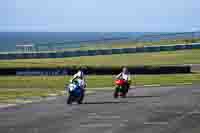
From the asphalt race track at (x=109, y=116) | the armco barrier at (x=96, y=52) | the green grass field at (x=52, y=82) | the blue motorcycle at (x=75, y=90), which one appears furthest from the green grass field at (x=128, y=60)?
the blue motorcycle at (x=75, y=90)

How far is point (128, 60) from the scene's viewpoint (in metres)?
78.6

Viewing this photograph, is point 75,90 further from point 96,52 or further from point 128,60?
point 96,52

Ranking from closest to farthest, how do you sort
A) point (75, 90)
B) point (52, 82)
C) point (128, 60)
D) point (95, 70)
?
point (75, 90) → point (52, 82) → point (95, 70) → point (128, 60)

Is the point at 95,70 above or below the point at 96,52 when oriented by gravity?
below

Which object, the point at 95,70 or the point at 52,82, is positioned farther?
the point at 95,70

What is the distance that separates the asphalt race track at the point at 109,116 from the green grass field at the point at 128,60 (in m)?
36.3

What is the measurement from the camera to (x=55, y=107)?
32031 millimetres

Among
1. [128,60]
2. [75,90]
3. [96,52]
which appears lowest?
[75,90]

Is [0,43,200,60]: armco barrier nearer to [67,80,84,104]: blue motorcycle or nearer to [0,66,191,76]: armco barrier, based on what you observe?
[0,66,191,76]: armco barrier

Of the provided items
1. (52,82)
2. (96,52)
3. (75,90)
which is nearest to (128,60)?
(96,52)

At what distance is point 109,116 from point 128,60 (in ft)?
170

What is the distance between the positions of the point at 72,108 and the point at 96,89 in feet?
53.1

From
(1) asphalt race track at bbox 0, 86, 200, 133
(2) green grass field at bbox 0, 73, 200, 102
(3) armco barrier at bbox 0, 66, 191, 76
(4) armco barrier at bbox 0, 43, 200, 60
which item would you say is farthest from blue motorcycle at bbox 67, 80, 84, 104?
(4) armco barrier at bbox 0, 43, 200, 60

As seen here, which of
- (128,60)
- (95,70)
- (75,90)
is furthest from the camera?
(128,60)
